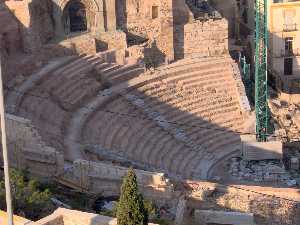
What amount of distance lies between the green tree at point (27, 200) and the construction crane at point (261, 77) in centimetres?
1448

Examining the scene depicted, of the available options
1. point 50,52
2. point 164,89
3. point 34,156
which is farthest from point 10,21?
point 34,156

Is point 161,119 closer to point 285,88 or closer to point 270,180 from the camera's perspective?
point 270,180

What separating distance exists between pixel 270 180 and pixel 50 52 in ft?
39.5

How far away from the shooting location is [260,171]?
96.9ft

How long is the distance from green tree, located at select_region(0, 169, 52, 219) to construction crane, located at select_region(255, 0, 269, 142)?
47.5ft

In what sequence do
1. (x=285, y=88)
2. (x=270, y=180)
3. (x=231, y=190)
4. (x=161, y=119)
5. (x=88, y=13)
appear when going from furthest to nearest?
1. (x=285, y=88)
2. (x=88, y=13)
3. (x=161, y=119)
4. (x=270, y=180)
5. (x=231, y=190)

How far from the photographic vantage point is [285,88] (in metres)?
39.9

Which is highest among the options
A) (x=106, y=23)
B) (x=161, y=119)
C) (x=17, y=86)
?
(x=106, y=23)

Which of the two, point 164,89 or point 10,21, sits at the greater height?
point 10,21

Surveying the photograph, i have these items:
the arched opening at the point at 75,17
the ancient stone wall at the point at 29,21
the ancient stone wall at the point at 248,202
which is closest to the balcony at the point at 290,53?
the arched opening at the point at 75,17

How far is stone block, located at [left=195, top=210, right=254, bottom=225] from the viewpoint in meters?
22.0

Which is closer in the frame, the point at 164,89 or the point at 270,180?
the point at 270,180

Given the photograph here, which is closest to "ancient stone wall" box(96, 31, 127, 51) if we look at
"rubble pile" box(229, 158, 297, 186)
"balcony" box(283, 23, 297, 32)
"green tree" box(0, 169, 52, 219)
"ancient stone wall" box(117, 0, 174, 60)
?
"ancient stone wall" box(117, 0, 174, 60)

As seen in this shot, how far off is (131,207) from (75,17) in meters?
21.7
